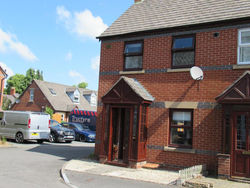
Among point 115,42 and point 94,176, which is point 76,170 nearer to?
point 94,176

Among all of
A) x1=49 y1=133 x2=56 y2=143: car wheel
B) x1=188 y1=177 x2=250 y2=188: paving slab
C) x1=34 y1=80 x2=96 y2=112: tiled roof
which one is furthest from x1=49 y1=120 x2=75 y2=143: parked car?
x1=188 y1=177 x2=250 y2=188: paving slab

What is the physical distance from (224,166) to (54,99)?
3095 cm

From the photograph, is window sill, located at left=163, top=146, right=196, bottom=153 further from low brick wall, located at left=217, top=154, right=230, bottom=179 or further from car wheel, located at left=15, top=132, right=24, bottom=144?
car wheel, located at left=15, top=132, right=24, bottom=144

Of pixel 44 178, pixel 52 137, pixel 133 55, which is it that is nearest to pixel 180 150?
pixel 133 55

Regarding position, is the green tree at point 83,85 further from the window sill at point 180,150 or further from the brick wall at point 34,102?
the window sill at point 180,150

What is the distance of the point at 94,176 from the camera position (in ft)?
31.1

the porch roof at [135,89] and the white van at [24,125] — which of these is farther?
the white van at [24,125]

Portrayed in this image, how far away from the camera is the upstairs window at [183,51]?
11500mm

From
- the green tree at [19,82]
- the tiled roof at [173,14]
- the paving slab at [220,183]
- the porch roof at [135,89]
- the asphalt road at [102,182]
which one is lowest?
the asphalt road at [102,182]

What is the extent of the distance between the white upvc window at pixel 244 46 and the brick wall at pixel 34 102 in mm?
29304

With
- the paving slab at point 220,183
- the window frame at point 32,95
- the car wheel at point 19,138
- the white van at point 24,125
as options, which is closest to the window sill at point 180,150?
the paving slab at point 220,183

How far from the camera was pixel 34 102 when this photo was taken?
37.9 meters

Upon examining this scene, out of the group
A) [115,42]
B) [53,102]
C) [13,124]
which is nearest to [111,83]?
[115,42]

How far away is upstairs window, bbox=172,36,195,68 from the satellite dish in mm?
708
